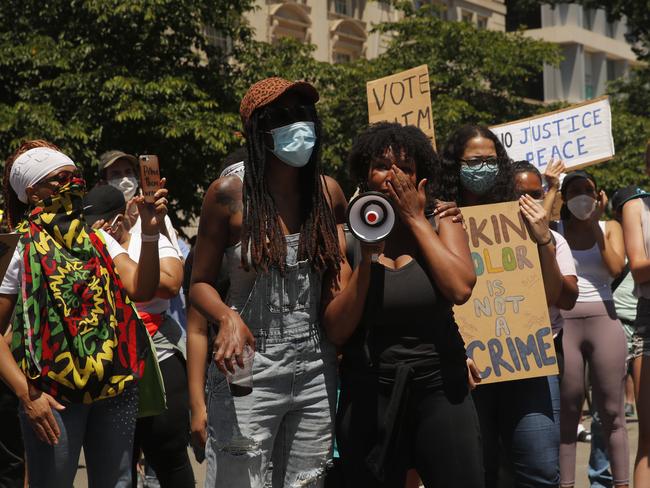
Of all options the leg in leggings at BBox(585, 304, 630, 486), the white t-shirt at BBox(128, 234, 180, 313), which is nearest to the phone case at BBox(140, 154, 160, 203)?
the white t-shirt at BBox(128, 234, 180, 313)

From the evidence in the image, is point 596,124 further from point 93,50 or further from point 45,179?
point 93,50

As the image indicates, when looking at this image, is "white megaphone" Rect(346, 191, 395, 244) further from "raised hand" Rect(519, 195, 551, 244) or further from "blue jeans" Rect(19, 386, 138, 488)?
"raised hand" Rect(519, 195, 551, 244)

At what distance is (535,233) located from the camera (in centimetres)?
483

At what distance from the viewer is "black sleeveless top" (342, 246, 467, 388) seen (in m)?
3.75

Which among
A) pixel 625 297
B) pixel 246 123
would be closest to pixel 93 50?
pixel 625 297

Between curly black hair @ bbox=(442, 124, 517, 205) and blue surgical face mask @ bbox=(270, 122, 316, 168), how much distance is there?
140cm

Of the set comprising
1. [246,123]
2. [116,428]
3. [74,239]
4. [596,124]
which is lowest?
[116,428]

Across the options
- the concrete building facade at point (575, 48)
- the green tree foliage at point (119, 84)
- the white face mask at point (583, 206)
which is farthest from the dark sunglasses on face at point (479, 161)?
the concrete building facade at point (575, 48)

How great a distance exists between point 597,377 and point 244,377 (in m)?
3.35

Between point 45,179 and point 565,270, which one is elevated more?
point 45,179

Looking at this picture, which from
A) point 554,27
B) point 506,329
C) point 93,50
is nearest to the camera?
point 506,329

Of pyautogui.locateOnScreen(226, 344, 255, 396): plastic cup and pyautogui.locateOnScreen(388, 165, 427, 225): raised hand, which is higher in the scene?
pyautogui.locateOnScreen(388, 165, 427, 225): raised hand

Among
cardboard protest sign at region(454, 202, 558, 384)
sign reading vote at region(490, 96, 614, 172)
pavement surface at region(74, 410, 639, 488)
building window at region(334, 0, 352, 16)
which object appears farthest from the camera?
building window at region(334, 0, 352, 16)

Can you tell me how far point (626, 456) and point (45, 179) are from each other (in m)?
3.60
